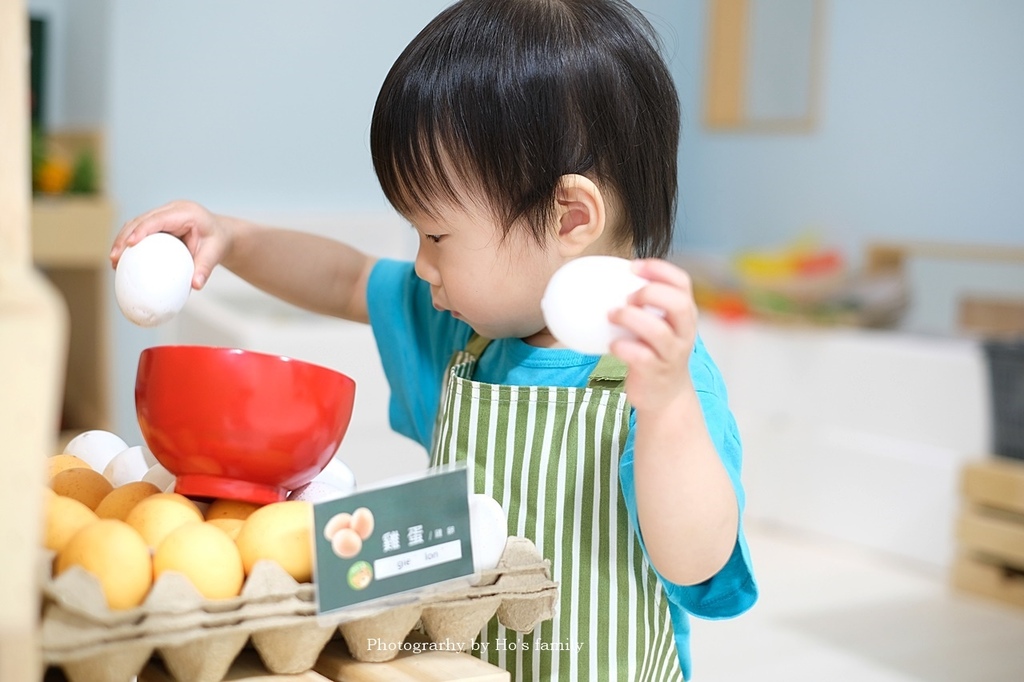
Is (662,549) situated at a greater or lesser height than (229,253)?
lesser

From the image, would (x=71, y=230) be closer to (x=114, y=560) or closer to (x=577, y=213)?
(x=577, y=213)

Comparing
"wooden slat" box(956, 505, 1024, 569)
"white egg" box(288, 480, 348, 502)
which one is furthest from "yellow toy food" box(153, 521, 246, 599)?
"wooden slat" box(956, 505, 1024, 569)

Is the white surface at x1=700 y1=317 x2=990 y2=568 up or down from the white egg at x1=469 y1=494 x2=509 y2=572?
down

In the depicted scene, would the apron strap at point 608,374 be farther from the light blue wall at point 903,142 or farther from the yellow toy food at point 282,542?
the light blue wall at point 903,142

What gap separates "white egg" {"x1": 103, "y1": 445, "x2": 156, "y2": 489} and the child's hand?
13.6 inches

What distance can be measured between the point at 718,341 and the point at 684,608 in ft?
7.36

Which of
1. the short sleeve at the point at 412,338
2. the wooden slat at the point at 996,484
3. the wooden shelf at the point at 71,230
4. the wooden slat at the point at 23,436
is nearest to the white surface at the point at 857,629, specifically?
the wooden slat at the point at 996,484

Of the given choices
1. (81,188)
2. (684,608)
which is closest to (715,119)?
(81,188)

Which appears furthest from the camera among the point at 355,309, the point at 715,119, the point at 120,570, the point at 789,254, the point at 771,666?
the point at 715,119

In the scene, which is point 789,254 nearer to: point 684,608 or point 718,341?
point 718,341

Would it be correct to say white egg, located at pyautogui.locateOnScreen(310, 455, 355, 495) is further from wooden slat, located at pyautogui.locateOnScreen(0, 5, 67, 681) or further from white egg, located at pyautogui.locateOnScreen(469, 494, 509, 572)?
wooden slat, located at pyautogui.locateOnScreen(0, 5, 67, 681)

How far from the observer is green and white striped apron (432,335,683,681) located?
29.5 inches

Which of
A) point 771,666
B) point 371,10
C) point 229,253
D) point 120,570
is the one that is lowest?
point 771,666

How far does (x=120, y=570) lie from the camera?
0.52 metres
